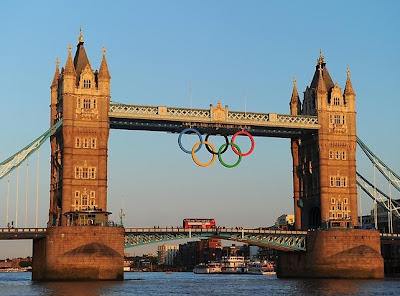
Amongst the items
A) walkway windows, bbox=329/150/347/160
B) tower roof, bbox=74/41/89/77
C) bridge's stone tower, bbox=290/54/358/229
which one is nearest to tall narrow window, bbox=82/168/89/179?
tower roof, bbox=74/41/89/77

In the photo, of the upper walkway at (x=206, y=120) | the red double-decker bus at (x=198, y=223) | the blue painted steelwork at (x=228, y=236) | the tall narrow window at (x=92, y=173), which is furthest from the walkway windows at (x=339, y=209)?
the tall narrow window at (x=92, y=173)

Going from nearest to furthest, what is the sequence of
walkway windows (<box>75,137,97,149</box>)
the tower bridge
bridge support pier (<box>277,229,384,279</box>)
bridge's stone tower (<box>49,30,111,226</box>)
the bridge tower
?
1. the bridge tower
2. the tower bridge
3. bridge's stone tower (<box>49,30,111,226</box>)
4. walkway windows (<box>75,137,97,149</box>)
5. bridge support pier (<box>277,229,384,279</box>)

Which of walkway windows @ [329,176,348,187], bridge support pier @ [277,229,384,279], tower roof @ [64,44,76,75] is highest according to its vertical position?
tower roof @ [64,44,76,75]

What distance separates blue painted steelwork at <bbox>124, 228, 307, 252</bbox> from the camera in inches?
5620

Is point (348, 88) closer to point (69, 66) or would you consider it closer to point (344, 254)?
point (344, 254)

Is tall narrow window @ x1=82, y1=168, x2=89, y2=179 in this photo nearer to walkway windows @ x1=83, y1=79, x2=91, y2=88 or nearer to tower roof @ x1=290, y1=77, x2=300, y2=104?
walkway windows @ x1=83, y1=79, x2=91, y2=88

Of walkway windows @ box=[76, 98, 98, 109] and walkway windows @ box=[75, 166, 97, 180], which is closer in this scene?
walkway windows @ box=[75, 166, 97, 180]

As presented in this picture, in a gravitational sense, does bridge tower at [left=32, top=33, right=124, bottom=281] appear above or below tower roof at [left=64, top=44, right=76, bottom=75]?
below

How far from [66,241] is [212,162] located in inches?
1302

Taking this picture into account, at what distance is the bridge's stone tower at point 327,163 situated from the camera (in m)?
158

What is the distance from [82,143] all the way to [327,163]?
4837 cm

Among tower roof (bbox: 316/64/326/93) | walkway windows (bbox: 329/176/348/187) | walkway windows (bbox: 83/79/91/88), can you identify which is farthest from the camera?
tower roof (bbox: 316/64/326/93)

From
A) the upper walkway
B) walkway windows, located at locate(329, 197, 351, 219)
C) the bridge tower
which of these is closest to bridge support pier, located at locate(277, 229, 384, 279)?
walkway windows, located at locate(329, 197, 351, 219)

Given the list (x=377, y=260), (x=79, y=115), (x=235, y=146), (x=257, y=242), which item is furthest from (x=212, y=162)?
(x=377, y=260)
